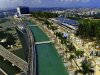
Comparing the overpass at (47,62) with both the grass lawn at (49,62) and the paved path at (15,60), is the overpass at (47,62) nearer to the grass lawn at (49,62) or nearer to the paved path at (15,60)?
the grass lawn at (49,62)

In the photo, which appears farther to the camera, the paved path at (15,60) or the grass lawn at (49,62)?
the paved path at (15,60)

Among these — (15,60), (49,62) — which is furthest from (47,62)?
(15,60)

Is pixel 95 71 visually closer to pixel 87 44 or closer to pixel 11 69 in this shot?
pixel 11 69

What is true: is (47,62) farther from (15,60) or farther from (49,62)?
(15,60)

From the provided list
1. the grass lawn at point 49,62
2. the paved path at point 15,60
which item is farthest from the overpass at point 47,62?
the paved path at point 15,60

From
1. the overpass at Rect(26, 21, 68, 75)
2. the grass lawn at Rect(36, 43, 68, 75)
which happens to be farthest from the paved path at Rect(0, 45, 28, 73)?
the grass lawn at Rect(36, 43, 68, 75)

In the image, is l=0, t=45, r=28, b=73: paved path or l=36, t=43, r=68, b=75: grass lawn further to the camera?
l=0, t=45, r=28, b=73: paved path

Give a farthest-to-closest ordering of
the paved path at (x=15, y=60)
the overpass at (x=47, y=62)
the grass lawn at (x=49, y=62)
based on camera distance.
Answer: the paved path at (x=15, y=60), the grass lawn at (x=49, y=62), the overpass at (x=47, y=62)

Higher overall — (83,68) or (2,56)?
(83,68)

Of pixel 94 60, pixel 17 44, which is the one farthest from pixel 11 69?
pixel 17 44

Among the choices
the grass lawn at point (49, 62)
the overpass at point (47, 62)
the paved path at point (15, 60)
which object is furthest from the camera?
the paved path at point (15, 60)

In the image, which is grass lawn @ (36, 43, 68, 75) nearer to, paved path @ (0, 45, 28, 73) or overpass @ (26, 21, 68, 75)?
overpass @ (26, 21, 68, 75)
